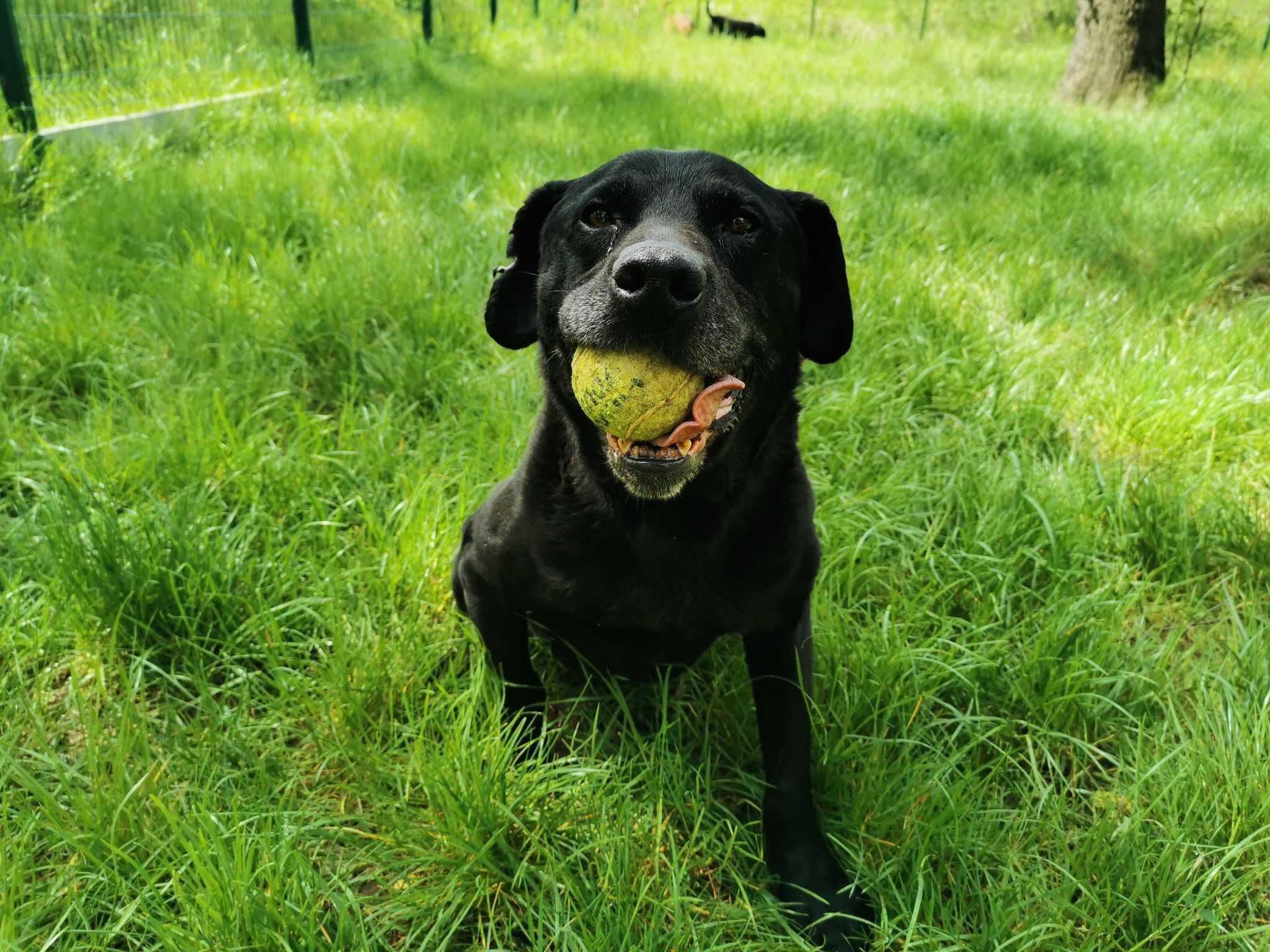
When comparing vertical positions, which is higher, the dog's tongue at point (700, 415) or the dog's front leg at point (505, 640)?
the dog's tongue at point (700, 415)

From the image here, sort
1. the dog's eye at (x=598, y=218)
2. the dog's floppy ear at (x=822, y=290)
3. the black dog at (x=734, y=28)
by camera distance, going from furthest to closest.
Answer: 1. the black dog at (x=734, y=28)
2. the dog's floppy ear at (x=822, y=290)
3. the dog's eye at (x=598, y=218)

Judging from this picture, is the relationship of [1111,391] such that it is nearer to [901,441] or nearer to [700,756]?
[901,441]

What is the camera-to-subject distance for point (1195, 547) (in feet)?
7.50

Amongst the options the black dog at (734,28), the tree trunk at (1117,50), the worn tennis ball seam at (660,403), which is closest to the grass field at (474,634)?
the worn tennis ball seam at (660,403)

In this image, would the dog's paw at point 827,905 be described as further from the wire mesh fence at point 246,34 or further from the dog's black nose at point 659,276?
the wire mesh fence at point 246,34

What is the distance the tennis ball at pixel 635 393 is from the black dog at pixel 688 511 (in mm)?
41

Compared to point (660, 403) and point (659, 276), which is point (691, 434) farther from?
point (659, 276)

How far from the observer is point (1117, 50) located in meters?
7.48

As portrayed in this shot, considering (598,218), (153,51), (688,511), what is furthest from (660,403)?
(153,51)

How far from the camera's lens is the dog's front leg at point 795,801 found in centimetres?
154

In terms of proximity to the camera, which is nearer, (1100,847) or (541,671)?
(1100,847)

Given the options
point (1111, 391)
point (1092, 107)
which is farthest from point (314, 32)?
point (1111, 391)

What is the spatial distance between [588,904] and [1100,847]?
35.9 inches

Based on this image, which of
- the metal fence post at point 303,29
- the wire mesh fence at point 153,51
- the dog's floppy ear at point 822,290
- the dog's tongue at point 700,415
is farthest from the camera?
the metal fence post at point 303,29
